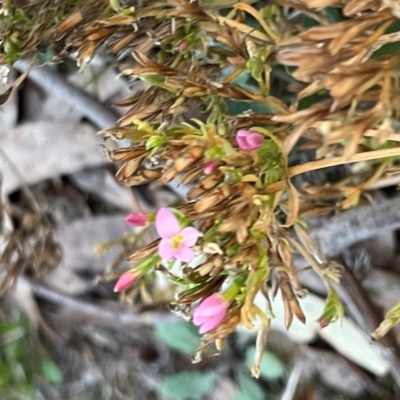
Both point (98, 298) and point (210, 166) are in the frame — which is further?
point (98, 298)

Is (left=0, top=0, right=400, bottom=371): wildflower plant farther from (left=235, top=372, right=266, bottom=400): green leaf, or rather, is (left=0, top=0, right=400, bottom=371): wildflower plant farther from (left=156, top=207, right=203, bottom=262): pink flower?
(left=235, top=372, right=266, bottom=400): green leaf

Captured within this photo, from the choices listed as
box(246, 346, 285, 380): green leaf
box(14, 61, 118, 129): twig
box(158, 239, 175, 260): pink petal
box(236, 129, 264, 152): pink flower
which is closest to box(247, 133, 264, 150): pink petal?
box(236, 129, 264, 152): pink flower

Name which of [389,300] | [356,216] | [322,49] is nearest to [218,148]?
[322,49]

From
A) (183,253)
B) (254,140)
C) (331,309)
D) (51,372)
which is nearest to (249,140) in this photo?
(254,140)

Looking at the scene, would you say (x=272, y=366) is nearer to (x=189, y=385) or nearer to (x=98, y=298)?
(x=189, y=385)

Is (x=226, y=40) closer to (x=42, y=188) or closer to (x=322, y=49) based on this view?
(x=322, y=49)
